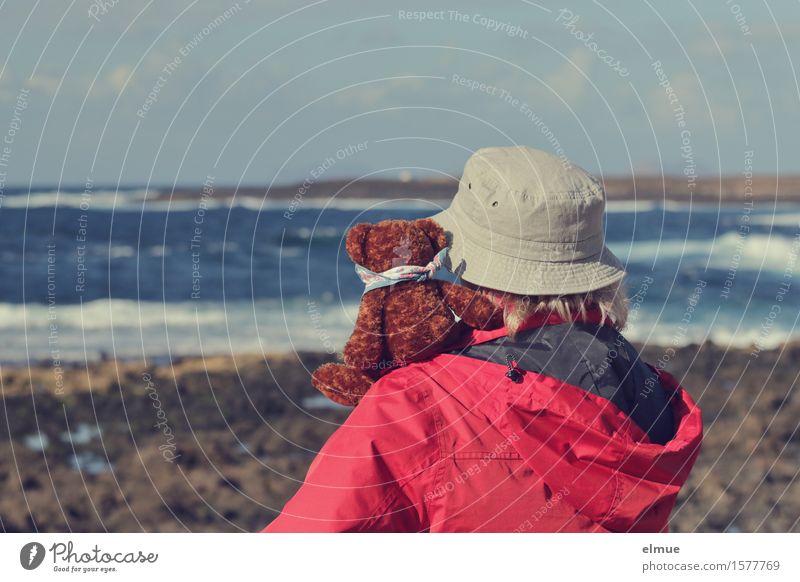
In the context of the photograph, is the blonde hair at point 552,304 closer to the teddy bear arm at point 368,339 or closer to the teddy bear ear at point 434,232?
the teddy bear ear at point 434,232

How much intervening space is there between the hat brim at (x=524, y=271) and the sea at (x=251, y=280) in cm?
641

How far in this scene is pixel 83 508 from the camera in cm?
772

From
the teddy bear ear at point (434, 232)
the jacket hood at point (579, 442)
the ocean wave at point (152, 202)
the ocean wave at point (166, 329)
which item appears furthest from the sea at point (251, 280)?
the jacket hood at point (579, 442)

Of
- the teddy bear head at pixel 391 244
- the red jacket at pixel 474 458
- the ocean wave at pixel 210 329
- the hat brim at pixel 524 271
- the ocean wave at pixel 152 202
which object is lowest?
the ocean wave at pixel 210 329

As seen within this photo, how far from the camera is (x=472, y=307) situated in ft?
8.75

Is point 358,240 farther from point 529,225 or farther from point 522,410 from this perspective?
point 522,410

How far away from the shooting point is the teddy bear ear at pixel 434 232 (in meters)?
2.74

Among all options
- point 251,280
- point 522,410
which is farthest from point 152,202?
point 522,410

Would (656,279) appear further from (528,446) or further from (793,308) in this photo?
(528,446)

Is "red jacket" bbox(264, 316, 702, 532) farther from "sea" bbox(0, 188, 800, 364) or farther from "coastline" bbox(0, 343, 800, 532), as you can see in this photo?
"sea" bbox(0, 188, 800, 364)

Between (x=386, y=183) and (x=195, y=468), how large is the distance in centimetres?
2386

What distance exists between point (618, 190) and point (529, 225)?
4097cm
